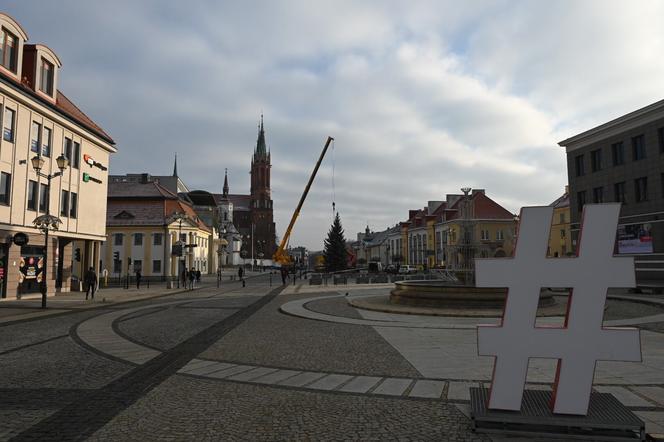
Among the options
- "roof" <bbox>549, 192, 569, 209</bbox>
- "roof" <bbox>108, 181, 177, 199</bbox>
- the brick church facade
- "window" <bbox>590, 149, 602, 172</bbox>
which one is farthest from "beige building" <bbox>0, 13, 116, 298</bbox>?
the brick church facade

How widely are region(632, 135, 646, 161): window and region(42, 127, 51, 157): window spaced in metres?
41.9

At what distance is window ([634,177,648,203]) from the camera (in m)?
35.6

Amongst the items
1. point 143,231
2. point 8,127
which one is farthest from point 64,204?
point 143,231

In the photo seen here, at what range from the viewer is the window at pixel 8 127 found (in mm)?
23453

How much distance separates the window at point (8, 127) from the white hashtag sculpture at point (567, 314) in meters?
26.4

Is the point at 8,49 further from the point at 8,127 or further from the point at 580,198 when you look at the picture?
the point at 580,198

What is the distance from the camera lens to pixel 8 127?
933 inches

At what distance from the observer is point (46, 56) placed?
27250 mm

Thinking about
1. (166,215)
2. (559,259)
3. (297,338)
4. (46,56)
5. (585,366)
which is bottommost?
(297,338)

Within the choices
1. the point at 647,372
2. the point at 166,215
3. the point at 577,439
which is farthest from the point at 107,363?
the point at 166,215

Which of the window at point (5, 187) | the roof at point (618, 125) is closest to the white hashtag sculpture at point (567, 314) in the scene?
the window at point (5, 187)

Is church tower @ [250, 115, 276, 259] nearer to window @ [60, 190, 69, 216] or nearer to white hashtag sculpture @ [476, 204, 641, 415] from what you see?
window @ [60, 190, 69, 216]

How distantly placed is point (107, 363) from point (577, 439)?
323 inches

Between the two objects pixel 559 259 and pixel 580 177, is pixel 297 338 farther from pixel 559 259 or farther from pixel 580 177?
pixel 580 177
